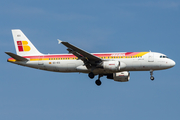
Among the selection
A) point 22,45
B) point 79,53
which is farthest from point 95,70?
point 22,45

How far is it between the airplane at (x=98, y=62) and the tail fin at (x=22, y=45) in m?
0.49

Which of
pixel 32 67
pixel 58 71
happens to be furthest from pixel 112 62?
pixel 32 67

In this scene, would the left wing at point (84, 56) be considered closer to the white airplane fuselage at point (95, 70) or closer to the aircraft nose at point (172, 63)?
the white airplane fuselage at point (95, 70)

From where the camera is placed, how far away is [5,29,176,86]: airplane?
54.0 metres

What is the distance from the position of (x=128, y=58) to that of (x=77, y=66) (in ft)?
26.3

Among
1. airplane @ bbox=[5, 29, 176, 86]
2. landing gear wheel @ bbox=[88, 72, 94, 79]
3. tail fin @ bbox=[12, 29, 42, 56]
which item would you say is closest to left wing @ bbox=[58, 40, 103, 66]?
airplane @ bbox=[5, 29, 176, 86]

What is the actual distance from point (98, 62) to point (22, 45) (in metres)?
14.7

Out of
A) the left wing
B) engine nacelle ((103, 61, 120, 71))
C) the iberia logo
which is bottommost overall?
engine nacelle ((103, 61, 120, 71))

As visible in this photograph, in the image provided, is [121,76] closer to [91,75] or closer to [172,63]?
[91,75]

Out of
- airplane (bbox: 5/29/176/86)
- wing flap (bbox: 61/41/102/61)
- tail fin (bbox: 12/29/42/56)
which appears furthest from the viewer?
tail fin (bbox: 12/29/42/56)

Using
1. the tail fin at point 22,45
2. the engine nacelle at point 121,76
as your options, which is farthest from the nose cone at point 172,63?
the tail fin at point 22,45

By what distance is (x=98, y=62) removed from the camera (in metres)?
54.7

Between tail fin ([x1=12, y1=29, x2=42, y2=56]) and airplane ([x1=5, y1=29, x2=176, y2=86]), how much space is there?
0.49m

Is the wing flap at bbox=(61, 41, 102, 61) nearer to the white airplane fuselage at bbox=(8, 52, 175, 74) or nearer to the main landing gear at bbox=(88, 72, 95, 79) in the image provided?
the white airplane fuselage at bbox=(8, 52, 175, 74)
